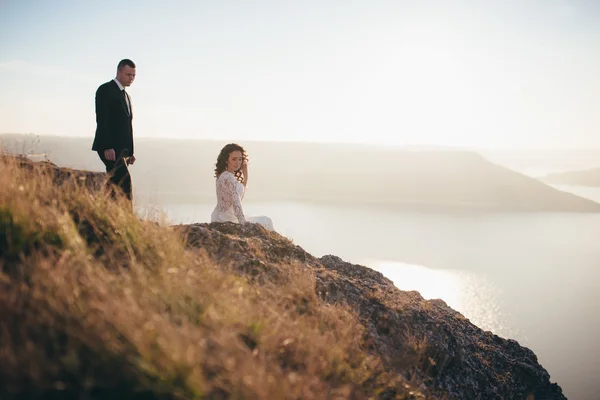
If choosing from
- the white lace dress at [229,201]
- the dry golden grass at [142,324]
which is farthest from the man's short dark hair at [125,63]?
the dry golden grass at [142,324]

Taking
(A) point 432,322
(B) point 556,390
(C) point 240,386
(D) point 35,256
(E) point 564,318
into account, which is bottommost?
(E) point 564,318

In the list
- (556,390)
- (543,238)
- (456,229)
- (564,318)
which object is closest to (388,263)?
(564,318)

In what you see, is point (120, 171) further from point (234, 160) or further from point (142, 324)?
point (142, 324)

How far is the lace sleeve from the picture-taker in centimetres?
715

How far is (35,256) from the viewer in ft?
10.4

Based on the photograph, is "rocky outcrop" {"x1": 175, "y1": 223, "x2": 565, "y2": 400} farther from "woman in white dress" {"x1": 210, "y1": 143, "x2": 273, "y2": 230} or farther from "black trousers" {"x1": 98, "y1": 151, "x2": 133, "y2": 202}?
"black trousers" {"x1": 98, "y1": 151, "x2": 133, "y2": 202}

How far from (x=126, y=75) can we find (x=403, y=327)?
218 inches

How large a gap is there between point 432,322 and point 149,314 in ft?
14.4

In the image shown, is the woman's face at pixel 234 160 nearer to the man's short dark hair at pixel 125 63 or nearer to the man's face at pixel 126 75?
the man's face at pixel 126 75

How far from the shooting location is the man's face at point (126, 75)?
6.23 m

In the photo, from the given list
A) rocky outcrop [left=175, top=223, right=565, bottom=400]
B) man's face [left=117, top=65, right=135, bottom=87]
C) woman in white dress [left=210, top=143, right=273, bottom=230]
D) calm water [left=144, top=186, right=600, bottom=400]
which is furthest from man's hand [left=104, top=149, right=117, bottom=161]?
calm water [left=144, top=186, right=600, bottom=400]

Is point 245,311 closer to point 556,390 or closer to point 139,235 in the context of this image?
point 139,235

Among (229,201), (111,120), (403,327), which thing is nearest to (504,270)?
(229,201)

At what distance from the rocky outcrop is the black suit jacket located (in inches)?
76.5
